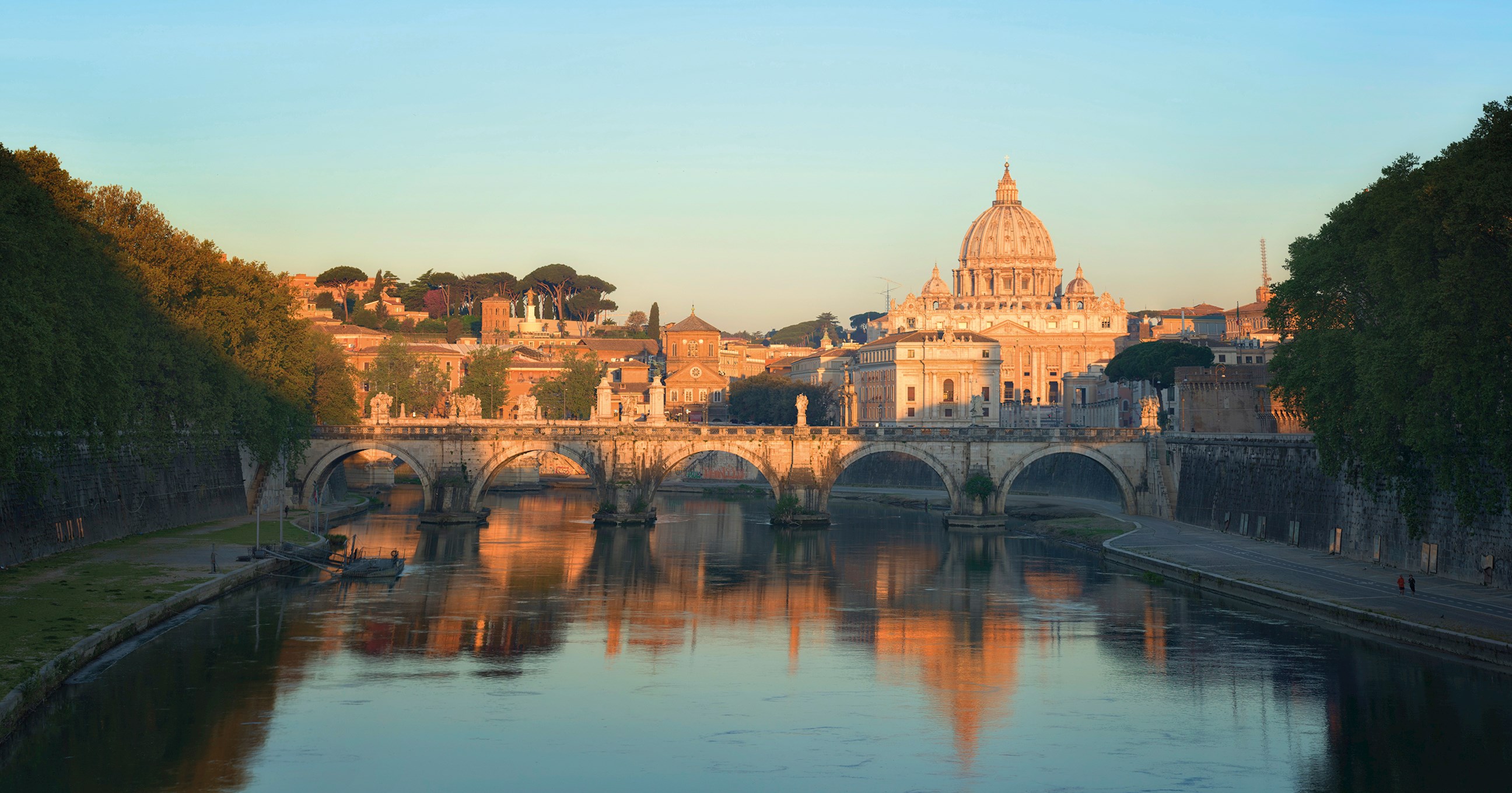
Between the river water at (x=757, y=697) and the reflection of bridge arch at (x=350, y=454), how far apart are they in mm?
24325

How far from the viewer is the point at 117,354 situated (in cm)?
4388

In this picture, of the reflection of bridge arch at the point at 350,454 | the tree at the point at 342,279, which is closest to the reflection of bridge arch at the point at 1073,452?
the reflection of bridge arch at the point at 350,454

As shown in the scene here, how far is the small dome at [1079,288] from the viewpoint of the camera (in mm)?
186250

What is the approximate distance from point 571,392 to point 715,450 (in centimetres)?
4113

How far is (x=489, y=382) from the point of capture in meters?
112

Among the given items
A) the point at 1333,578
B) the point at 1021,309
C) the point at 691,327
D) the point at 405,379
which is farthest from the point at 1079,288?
the point at 1333,578

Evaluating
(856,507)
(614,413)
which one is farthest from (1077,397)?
(856,507)

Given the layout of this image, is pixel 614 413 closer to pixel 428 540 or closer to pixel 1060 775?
pixel 428 540

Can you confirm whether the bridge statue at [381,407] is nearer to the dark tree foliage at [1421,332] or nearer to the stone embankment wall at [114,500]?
the stone embankment wall at [114,500]

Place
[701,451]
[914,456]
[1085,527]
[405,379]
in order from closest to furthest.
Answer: [1085,527], [914,456], [701,451], [405,379]

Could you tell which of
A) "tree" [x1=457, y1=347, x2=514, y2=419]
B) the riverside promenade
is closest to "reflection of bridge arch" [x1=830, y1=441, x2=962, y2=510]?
the riverside promenade

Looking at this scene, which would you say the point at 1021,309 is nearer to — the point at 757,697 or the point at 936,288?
the point at 936,288

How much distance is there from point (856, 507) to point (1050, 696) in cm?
5791

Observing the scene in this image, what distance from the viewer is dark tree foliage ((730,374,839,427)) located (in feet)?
410
